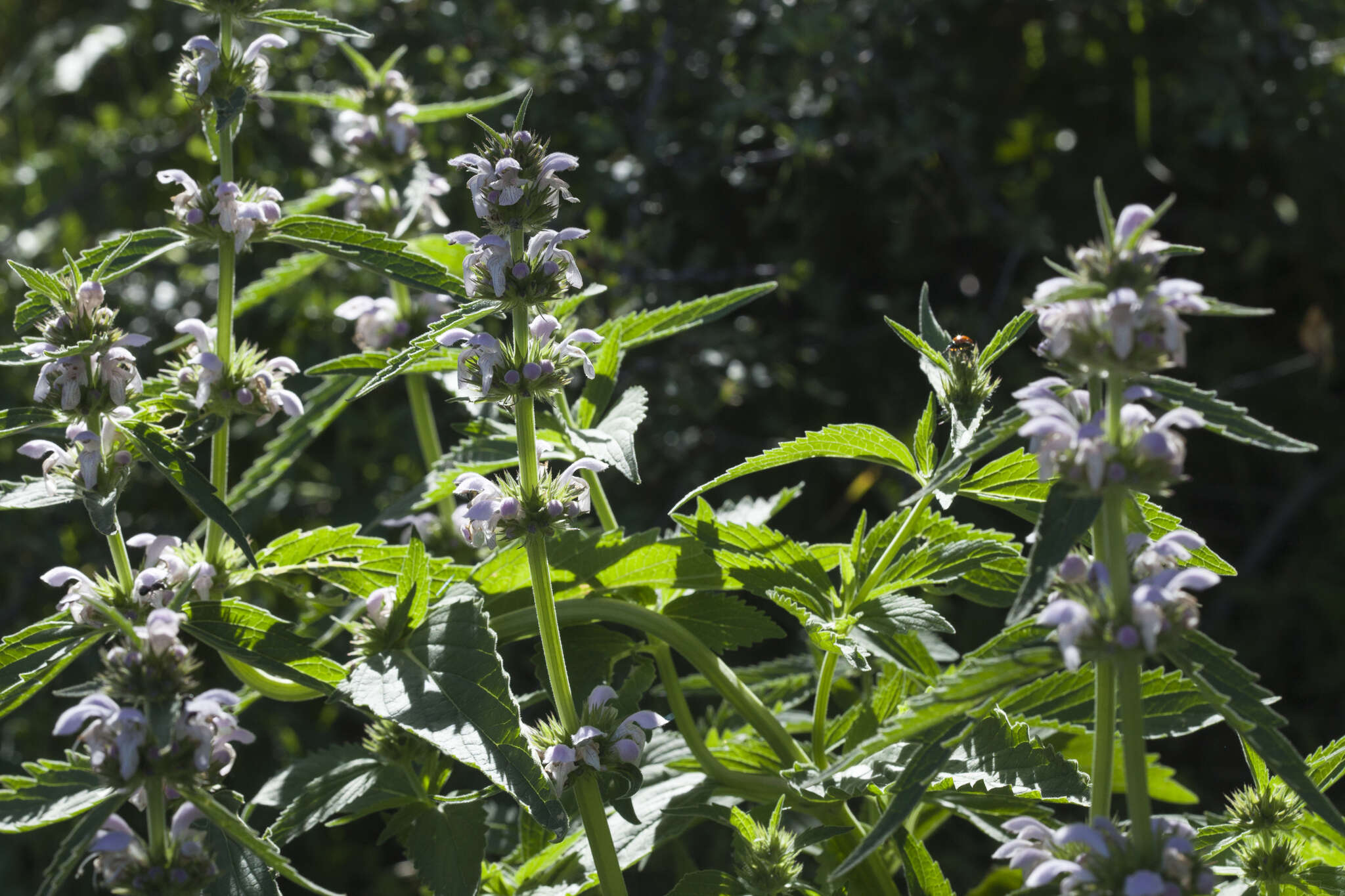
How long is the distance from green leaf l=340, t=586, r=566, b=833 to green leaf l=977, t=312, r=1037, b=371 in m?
0.55

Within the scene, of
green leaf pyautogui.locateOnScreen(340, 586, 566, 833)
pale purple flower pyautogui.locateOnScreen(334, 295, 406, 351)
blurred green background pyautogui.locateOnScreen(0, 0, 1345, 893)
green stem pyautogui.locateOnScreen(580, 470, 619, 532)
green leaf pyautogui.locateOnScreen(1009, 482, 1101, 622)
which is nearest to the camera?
green leaf pyautogui.locateOnScreen(1009, 482, 1101, 622)

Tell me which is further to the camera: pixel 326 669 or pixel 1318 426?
pixel 1318 426

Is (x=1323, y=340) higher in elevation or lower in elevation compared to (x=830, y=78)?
lower

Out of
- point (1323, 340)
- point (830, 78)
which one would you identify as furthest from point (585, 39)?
point (1323, 340)

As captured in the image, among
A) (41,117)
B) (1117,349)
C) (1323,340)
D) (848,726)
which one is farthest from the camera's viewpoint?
(41,117)

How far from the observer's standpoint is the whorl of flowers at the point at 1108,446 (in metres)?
0.76

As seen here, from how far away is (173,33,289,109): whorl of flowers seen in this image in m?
1.28

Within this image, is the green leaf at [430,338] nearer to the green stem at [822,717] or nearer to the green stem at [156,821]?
the green stem at [156,821]

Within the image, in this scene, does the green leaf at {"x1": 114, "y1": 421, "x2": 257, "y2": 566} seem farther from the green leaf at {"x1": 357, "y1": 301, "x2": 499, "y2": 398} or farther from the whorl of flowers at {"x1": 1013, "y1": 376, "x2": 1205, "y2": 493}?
the whorl of flowers at {"x1": 1013, "y1": 376, "x2": 1205, "y2": 493}

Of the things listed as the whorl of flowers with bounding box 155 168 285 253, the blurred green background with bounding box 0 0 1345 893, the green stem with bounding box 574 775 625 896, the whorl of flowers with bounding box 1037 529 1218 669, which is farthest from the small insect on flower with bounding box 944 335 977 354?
the blurred green background with bounding box 0 0 1345 893

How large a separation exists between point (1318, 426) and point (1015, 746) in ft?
6.31

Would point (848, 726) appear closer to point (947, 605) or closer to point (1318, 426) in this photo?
point (947, 605)

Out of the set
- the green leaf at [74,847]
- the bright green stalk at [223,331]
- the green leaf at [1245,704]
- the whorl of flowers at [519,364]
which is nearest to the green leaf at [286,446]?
the bright green stalk at [223,331]

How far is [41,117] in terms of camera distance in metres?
3.70
